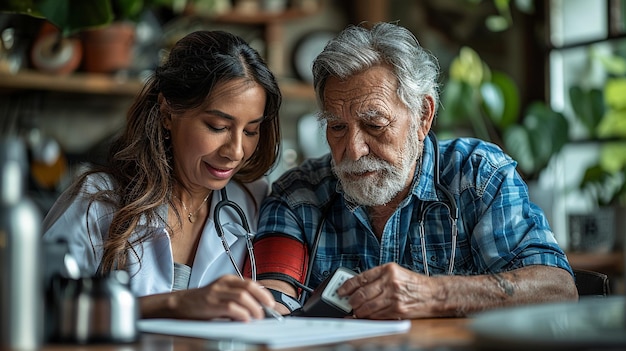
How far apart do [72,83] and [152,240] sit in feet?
6.98

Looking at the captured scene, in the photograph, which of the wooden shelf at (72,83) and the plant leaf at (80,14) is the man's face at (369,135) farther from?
the wooden shelf at (72,83)

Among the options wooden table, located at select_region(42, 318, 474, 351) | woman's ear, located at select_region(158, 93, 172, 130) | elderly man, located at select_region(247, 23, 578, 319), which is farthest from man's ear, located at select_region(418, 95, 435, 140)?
wooden table, located at select_region(42, 318, 474, 351)

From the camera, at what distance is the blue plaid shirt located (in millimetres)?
1951

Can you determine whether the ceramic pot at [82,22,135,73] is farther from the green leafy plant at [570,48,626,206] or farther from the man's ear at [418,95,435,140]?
the man's ear at [418,95,435,140]

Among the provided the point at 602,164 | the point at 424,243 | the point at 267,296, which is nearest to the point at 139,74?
the point at 602,164

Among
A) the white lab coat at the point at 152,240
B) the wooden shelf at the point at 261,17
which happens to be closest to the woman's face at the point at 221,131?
the white lab coat at the point at 152,240

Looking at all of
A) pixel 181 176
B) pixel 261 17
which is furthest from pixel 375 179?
pixel 261 17

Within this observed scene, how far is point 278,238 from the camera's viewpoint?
210cm

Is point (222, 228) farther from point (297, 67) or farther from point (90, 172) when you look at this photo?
point (297, 67)

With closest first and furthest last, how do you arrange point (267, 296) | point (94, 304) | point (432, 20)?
point (94, 304), point (267, 296), point (432, 20)

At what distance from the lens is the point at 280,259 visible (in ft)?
6.75

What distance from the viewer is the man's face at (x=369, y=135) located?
2.01m

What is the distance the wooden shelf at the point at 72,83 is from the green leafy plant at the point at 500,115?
1.48 meters

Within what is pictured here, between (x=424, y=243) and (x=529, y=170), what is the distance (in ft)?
7.24
